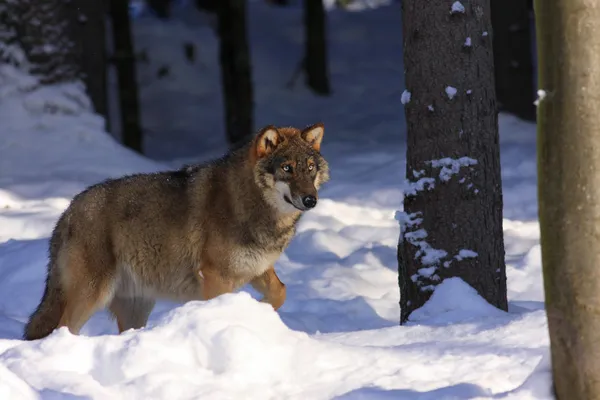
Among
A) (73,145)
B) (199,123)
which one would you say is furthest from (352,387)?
(199,123)

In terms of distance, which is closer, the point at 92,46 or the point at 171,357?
the point at 171,357

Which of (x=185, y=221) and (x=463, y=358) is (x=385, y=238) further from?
(x=463, y=358)

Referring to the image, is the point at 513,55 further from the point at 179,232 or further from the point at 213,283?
the point at 213,283

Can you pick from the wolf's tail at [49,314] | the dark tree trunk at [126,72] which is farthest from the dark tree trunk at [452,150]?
the dark tree trunk at [126,72]

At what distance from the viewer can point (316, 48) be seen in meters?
21.0

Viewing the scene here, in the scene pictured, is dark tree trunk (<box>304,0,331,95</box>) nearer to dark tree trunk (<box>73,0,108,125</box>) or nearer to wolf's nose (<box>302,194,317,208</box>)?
dark tree trunk (<box>73,0,108,125</box>)

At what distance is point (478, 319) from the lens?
5.78m

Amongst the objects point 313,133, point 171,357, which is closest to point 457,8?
point 313,133

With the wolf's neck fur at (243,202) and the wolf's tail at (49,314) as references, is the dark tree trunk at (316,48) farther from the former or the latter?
the wolf's tail at (49,314)

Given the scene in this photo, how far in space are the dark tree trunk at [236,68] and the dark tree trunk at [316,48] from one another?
11.2ft

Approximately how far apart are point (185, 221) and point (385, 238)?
3.96m

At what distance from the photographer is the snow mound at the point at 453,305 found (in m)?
6.10

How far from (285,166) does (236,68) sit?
414 inches

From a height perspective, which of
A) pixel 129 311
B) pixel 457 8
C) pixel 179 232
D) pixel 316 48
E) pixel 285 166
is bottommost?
pixel 316 48
